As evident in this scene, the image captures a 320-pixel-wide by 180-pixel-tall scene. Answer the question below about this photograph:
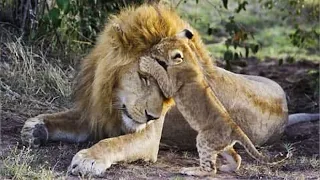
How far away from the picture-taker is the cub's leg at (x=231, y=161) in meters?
4.66

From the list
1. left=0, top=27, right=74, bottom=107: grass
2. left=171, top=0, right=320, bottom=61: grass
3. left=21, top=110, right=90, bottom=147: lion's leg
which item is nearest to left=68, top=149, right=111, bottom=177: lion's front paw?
left=21, top=110, right=90, bottom=147: lion's leg

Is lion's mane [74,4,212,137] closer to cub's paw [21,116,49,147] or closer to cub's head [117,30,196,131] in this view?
cub's head [117,30,196,131]

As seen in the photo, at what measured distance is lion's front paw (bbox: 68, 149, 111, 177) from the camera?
14.2 feet

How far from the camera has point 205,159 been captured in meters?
4.43

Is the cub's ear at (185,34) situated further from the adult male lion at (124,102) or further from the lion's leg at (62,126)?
the lion's leg at (62,126)

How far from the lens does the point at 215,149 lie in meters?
4.37

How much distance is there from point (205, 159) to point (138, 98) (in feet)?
1.54

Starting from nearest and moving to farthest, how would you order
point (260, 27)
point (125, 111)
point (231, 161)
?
point (125, 111) < point (231, 161) < point (260, 27)

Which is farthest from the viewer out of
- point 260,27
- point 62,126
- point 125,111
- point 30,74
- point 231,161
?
point 260,27

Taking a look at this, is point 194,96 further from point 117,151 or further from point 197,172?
point 117,151

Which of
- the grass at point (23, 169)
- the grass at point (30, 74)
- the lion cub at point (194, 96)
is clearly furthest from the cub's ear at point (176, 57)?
the grass at point (30, 74)

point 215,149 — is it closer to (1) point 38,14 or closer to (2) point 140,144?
(2) point 140,144

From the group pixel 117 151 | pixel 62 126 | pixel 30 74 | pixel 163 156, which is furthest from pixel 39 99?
pixel 117 151

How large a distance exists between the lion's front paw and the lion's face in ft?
0.96
